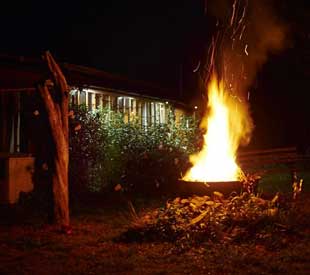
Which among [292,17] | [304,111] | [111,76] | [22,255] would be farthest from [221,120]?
[304,111]

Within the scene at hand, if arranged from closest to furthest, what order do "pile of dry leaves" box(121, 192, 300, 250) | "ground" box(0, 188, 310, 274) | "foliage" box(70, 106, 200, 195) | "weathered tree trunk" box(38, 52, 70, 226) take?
"ground" box(0, 188, 310, 274) < "pile of dry leaves" box(121, 192, 300, 250) < "weathered tree trunk" box(38, 52, 70, 226) < "foliage" box(70, 106, 200, 195)

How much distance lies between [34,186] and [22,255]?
17.7 ft

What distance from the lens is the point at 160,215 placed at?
9.22 meters

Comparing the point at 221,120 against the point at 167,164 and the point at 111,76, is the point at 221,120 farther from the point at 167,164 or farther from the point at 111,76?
the point at 111,76

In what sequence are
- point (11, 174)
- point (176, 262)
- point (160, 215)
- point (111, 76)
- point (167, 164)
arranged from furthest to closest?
point (111, 76), point (167, 164), point (11, 174), point (160, 215), point (176, 262)

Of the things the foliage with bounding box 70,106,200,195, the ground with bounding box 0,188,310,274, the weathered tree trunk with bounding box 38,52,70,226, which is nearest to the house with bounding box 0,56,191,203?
the foliage with bounding box 70,106,200,195

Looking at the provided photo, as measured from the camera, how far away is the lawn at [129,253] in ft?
23.6

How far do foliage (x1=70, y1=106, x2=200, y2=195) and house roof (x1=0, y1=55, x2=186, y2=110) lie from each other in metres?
0.98

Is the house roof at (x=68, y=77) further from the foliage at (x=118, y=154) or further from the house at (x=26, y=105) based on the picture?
the foliage at (x=118, y=154)

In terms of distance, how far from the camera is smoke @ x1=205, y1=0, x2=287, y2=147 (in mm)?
12766

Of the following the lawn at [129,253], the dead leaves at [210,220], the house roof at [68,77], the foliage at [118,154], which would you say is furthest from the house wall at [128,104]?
the dead leaves at [210,220]

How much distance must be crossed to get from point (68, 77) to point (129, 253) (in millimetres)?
7513

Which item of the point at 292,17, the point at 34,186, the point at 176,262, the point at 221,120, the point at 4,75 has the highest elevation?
the point at 292,17

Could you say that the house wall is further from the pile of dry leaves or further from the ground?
the pile of dry leaves
